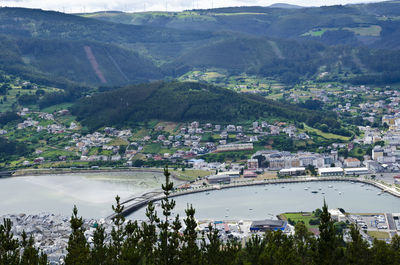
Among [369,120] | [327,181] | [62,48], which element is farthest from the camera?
[62,48]

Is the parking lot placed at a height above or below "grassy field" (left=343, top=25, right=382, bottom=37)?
below

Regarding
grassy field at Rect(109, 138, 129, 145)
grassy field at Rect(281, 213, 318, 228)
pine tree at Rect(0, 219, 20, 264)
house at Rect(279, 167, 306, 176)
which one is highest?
grassy field at Rect(109, 138, 129, 145)

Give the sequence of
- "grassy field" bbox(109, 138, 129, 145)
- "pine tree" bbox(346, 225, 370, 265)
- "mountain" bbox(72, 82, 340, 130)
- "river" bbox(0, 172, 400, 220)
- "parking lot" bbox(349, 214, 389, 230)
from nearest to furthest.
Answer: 1. "pine tree" bbox(346, 225, 370, 265)
2. "parking lot" bbox(349, 214, 389, 230)
3. "river" bbox(0, 172, 400, 220)
4. "grassy field" bbox(109, 138, 129, 145)
5. "mountain" bbox(72, 82, 340, 130)

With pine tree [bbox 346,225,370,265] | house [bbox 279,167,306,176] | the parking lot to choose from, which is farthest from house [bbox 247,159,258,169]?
pine tree [bbox 346,225,370,265]

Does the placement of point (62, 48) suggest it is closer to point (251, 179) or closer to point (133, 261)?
point (251, 179)

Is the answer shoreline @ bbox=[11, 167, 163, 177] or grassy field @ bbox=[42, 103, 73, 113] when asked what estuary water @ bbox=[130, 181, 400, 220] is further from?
grassy field @ bbox=[42, 103, 73, 113]

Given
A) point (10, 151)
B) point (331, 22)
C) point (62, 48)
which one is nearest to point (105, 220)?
point (10, 151)

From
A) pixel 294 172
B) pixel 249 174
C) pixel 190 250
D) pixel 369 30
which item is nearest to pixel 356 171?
pixel 294 172
